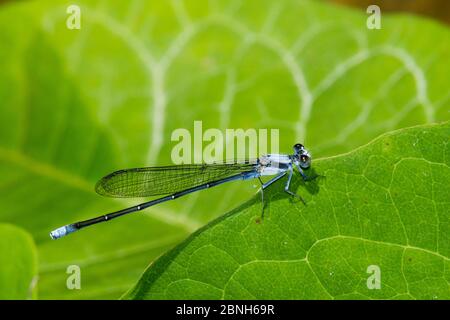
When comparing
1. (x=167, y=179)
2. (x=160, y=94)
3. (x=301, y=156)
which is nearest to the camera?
(x=301, y=156)

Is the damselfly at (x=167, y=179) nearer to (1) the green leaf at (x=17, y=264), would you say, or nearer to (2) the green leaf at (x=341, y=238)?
(1) the green leaf at (x=17, y=264)

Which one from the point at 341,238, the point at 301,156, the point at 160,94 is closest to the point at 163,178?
the point at 160,94

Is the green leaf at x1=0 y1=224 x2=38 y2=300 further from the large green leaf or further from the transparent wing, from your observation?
the transparent wing

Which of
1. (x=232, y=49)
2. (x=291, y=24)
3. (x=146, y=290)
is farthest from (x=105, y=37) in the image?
(x=146, y=290)

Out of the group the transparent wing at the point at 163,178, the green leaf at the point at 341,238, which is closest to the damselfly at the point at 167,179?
the transparent wing at the point at 163,178

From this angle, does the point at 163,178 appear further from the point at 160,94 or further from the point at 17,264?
the point at 17,264

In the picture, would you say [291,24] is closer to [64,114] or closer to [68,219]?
[64,114]
